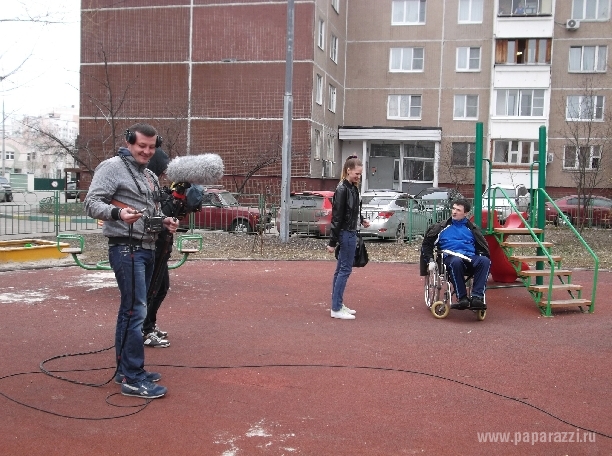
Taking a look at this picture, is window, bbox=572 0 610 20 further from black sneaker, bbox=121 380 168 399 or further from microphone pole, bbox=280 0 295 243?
black sneaker, bbox=121 380 168 399

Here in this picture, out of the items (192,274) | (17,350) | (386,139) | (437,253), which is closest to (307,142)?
(386,139)

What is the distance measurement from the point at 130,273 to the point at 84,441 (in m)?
1.33

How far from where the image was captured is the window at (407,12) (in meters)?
42.2

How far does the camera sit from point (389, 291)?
10539 millimetres

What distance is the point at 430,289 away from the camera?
8.92 metres

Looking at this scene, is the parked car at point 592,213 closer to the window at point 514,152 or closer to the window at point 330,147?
the window at point 514,152

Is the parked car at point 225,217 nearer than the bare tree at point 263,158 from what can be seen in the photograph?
Yes

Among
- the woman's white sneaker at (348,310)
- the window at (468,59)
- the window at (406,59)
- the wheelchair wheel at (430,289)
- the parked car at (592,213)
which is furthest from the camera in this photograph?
the window at (406,59)

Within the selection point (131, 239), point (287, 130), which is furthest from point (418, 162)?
point (131, 239)

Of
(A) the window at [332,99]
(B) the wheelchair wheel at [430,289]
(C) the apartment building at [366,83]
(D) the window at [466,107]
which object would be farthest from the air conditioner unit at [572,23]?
(B) the wheelchair wheel at [430,289]

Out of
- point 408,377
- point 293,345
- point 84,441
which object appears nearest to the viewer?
point 84,441

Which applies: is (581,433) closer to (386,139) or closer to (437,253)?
(437,253)

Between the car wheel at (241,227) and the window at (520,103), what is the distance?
26100mm

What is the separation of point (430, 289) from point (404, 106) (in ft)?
116
